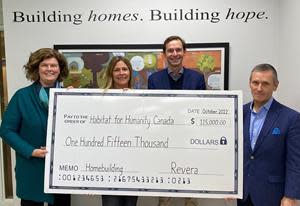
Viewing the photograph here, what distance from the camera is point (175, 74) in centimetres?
270

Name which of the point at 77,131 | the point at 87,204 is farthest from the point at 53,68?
the point at 87,204

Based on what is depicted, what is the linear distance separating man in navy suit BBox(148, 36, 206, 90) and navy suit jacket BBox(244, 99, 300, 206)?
0.71 m

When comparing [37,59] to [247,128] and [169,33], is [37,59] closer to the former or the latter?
[169,33]

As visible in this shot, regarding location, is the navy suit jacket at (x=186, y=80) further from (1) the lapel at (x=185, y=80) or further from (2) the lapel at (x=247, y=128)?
(2) the lapel at (x=247, y=128)

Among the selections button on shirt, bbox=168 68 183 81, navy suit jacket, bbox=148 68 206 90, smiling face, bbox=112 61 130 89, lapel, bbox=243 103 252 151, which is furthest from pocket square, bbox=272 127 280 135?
smiling face, bbox=112 61 130 89

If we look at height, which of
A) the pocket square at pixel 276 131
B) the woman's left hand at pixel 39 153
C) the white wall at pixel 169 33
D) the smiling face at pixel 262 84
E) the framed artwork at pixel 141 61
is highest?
the white wall at pixel 169 33

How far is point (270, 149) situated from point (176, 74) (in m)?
0.98

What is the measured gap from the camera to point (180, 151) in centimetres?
224

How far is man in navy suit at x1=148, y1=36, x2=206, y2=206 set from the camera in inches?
103

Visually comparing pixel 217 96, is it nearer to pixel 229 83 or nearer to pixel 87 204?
pixel 229 83

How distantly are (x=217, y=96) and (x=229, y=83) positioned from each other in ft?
2.65

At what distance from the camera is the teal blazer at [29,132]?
2.37 metres

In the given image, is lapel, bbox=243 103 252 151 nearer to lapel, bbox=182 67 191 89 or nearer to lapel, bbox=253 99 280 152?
lapel, bbox=253 99 280 152

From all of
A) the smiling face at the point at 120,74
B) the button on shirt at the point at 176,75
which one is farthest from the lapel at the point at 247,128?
the smiling face at the point at 120,74
